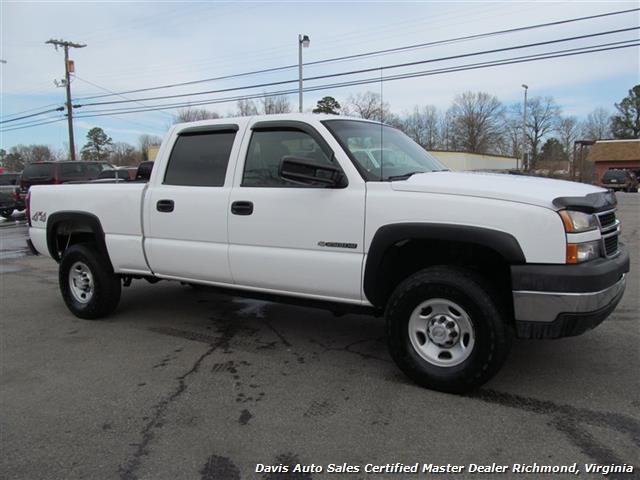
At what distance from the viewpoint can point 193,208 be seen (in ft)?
15.3

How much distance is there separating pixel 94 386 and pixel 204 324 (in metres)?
1.66

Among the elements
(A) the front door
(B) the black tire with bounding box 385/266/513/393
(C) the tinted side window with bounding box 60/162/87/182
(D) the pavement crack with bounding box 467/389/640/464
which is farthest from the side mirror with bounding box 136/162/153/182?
(C) the tinted side window with bounding box 60/162/87/182

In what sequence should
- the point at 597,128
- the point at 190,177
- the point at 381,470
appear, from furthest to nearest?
the point at 597,128 → the point at 190,177 → the point at 381,470

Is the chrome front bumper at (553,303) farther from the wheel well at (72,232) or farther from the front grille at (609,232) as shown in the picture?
the wheel well at (72,232)

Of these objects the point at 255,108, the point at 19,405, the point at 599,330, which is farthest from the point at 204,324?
the point at 255,108

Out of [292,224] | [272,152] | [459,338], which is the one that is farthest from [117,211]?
[459,338]

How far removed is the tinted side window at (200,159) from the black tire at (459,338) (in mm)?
1957

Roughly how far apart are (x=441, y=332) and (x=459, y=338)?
13 centimetres

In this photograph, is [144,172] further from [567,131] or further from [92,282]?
[567,131]

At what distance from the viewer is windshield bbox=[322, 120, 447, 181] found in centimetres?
400

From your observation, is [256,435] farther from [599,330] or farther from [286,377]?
[599,330]

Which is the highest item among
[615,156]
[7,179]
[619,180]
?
[615,156]

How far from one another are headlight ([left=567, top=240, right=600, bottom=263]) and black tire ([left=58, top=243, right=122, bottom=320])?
4.42 metres

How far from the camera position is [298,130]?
4.28 metres
